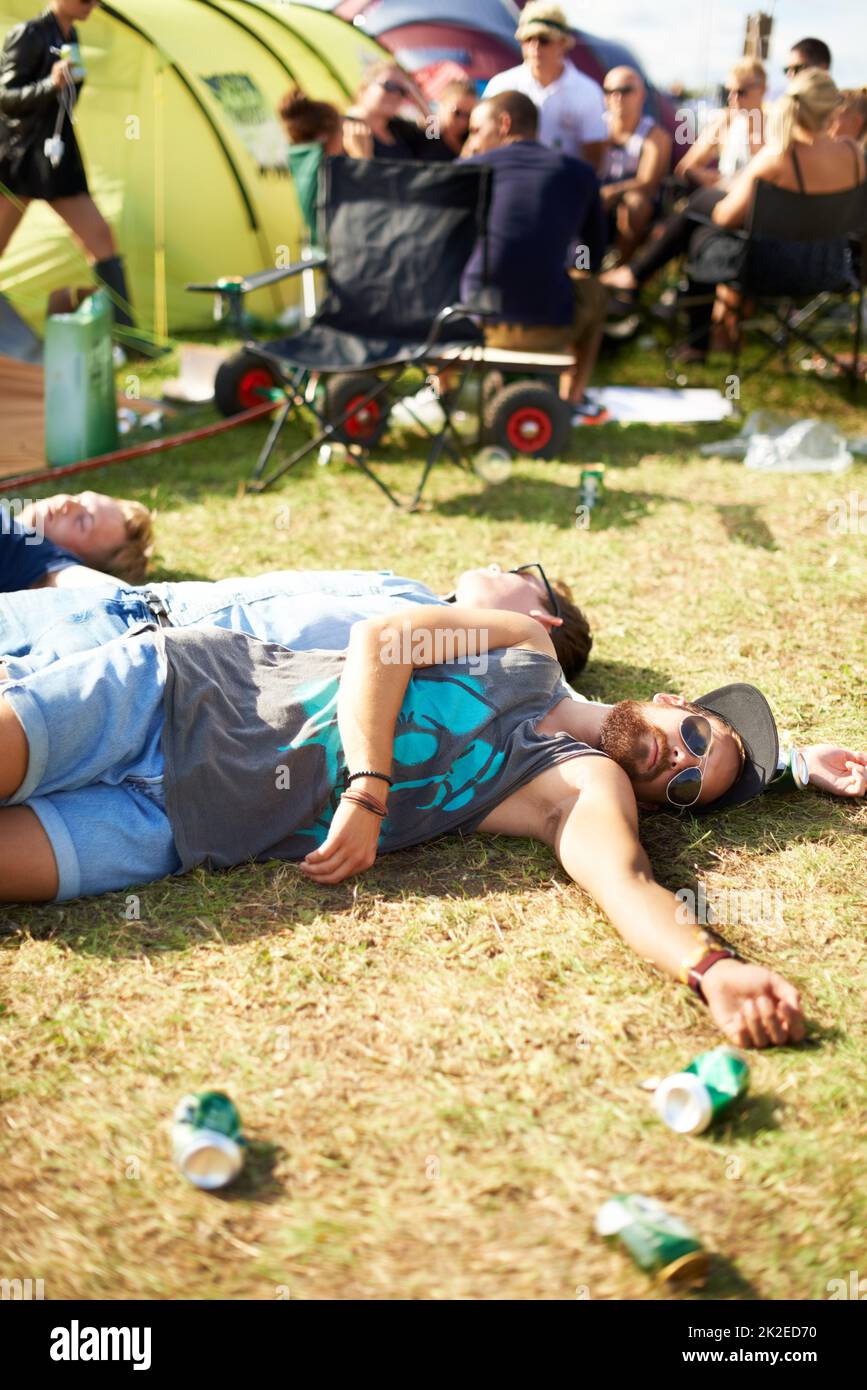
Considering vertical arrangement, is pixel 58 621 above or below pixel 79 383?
below

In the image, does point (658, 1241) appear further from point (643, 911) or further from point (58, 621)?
point (58, 621)

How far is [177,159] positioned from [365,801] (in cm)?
670

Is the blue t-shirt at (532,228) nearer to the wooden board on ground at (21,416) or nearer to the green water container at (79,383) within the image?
the green water container at (79,383)

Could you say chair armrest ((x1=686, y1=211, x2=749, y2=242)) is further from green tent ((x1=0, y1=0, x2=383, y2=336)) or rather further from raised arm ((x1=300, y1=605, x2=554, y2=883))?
raised arm ((x1=300, y1=605, x2=554, y2=883))

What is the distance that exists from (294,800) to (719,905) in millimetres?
922

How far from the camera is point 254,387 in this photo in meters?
6.20

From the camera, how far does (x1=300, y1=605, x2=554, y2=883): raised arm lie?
2.39 meters

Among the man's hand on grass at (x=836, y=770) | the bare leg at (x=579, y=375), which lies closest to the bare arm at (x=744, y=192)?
the bare leg at (x=579, y=375)

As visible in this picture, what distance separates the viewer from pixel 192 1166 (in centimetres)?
179

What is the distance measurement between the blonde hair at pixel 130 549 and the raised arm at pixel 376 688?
1320 mm

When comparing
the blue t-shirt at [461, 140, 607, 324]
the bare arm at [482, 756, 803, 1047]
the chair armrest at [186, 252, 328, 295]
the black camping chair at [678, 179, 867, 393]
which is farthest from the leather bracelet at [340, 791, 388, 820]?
the black camping chair at [678, 179, 867, 393]

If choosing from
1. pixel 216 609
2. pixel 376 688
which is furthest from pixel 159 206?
pixel 376 688

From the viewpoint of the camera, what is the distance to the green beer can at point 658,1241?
1.64 meters

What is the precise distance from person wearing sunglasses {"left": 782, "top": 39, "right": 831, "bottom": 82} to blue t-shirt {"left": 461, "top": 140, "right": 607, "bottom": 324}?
233 cm
